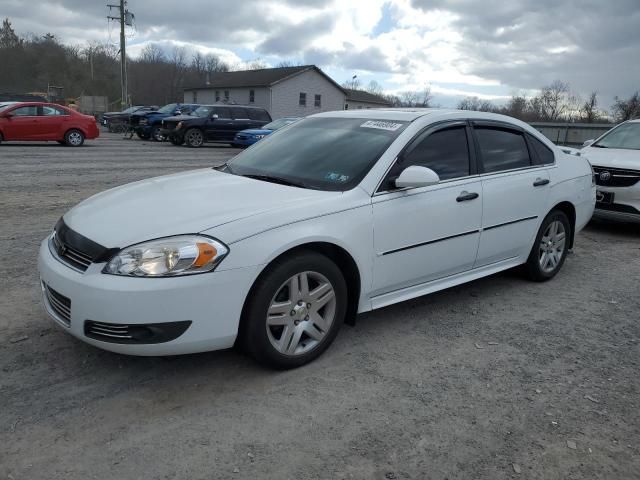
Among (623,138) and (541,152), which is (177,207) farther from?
(623,138)

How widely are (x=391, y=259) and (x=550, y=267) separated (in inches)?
93.6

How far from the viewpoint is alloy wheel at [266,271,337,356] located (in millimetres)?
3217

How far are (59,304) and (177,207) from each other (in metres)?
0.86

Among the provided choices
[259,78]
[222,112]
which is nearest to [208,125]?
[222,112]

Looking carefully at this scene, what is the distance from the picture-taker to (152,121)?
985 inches

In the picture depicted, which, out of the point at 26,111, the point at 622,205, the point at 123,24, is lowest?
the point at 622,205

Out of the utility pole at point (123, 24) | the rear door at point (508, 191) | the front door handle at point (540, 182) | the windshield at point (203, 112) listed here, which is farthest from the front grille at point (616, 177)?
the utility pole at point (123, 24)

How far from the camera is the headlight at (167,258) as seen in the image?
287 cm

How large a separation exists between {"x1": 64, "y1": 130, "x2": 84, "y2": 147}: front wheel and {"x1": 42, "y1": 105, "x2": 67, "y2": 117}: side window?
26.5 inches

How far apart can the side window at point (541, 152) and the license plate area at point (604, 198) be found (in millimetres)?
2856

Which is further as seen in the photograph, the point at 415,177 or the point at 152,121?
the point at 152,121

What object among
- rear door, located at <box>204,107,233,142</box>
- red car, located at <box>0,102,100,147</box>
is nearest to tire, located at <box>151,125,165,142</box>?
rear door, located at <box>204,107,233,142</box>

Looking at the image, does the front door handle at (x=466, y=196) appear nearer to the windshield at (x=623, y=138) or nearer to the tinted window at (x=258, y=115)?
the windshield at (x=623, y=138)

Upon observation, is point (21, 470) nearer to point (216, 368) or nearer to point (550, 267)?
point (216, 368)
